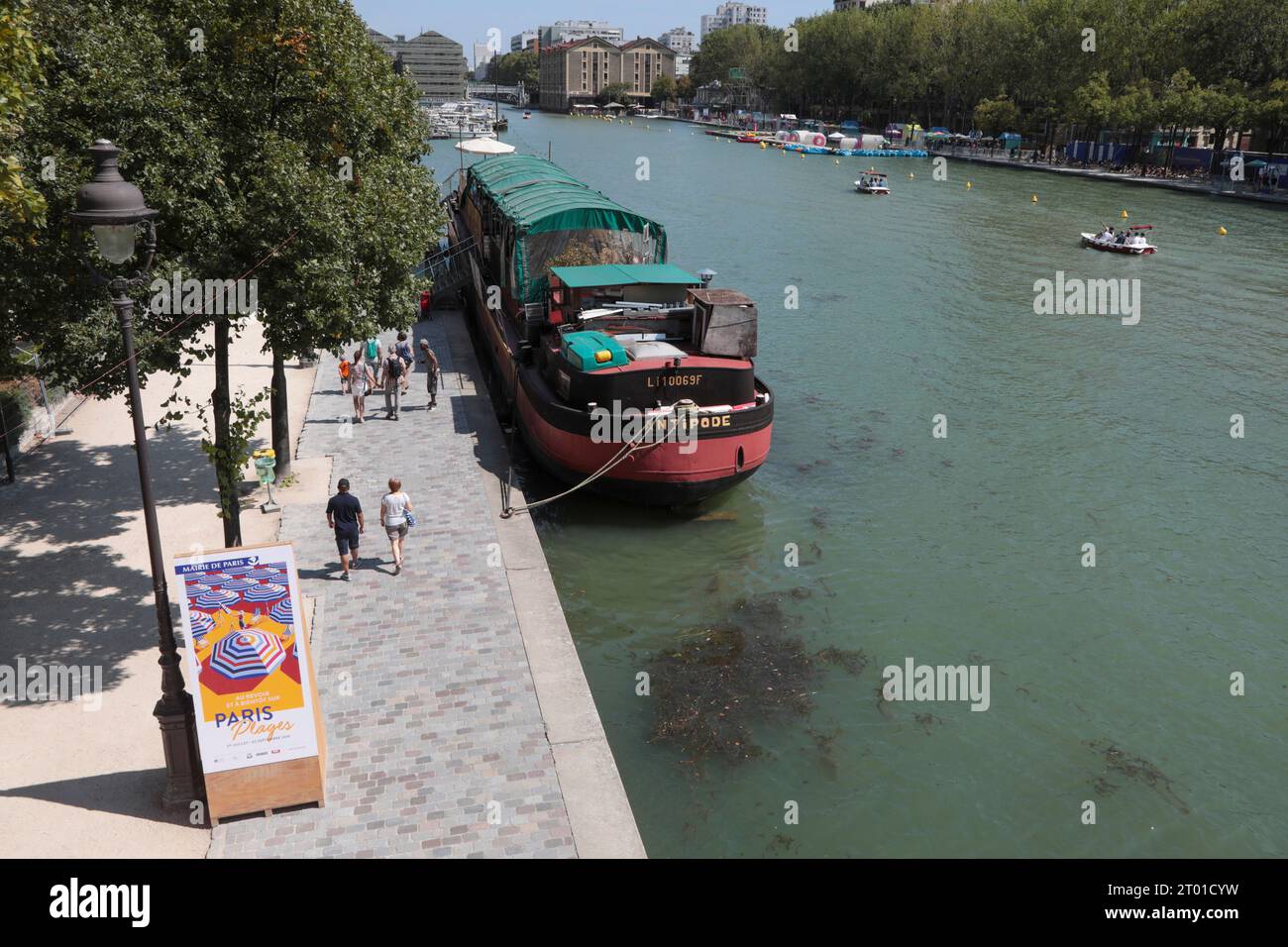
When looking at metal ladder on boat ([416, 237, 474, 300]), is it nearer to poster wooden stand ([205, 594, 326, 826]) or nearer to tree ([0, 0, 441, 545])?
tree ([0, 0, 441, 545])

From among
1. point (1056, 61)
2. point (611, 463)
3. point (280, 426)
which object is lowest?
point (611, 463)

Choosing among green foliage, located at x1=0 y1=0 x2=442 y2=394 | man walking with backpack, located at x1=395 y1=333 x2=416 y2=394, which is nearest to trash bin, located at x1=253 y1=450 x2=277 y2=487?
green foliage, located at x1=0 y1=0 x2=442 y2=394

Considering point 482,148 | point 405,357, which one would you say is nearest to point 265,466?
point 405,357

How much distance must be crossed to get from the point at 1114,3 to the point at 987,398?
89120mm

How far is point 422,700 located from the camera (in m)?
11.2

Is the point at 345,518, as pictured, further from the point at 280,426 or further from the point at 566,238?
the point at 566,238

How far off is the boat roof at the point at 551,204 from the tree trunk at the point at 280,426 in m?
6.91

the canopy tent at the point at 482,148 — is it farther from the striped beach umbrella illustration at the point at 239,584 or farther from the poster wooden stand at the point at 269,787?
the poster wooden stand at the point at 269,787

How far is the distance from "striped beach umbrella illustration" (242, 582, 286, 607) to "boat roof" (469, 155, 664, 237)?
1400cm

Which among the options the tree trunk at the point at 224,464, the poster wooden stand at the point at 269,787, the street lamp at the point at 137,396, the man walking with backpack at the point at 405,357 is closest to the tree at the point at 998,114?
the man walking with backpack at the point at 405,357

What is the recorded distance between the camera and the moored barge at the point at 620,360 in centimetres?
1711

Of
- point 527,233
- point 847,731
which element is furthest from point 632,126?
point 847,731

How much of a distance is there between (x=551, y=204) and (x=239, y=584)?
51.8 ft
